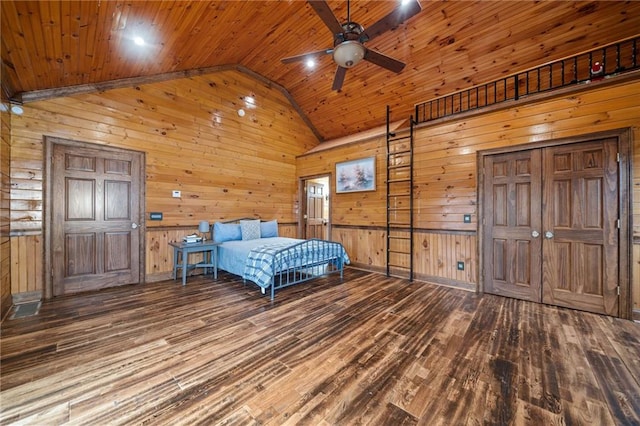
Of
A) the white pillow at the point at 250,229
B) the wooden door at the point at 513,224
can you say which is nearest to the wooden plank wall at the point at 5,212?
the white pillow at the point at 250,229

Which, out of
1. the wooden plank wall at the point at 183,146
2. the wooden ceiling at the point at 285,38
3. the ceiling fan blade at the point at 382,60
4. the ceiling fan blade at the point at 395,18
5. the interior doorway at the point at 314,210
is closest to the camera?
the ceiling fan blade at the point at 395,18

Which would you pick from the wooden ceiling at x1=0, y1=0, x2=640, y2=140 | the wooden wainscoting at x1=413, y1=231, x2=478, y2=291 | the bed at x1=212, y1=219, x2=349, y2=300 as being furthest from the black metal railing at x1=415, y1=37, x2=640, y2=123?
the bed at x1=212, y1=219, x2=349, y2=300

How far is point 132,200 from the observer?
170 inches

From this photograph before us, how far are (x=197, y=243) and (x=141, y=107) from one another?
253 centimetres

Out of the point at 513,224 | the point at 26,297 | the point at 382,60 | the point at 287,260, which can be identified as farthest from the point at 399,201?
the point at 26,297

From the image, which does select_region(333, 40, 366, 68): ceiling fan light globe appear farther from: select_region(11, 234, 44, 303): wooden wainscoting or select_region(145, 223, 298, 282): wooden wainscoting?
select_region(11, 234, 44, 303): wooden wainscoting

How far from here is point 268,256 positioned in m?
3.70

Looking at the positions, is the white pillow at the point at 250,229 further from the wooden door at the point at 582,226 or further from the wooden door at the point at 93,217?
the wooden door at the point at 582,226

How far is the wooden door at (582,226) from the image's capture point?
3.10 metres

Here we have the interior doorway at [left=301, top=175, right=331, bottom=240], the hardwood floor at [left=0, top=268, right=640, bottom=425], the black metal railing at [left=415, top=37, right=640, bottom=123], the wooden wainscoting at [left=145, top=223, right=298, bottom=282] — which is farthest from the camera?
the interior doorway at [left=301, top=175, right=331, bottom=240]

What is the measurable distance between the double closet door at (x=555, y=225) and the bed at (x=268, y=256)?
2582mm

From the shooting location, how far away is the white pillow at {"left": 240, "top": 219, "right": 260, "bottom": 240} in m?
5.17

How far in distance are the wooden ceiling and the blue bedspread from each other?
125 inches

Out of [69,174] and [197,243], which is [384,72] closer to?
[197,243]
